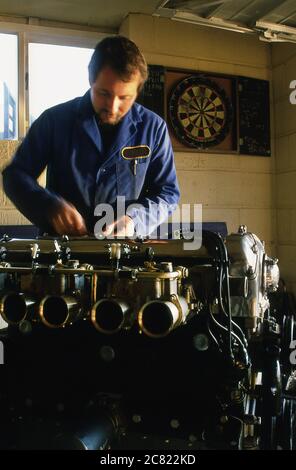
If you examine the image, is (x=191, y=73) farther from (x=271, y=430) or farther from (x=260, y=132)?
(x=271, y=430)

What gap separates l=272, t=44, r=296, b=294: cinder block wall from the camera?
397 cm

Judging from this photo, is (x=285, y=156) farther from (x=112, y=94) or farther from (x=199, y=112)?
(x=112, y=94)

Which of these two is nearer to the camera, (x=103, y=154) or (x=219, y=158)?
(x=103, y=154)

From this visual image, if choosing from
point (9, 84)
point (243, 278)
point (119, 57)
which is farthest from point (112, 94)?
point (9, 84)

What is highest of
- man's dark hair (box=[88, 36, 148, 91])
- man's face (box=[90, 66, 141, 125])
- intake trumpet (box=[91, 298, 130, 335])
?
man's dark hair (box=[88, 36, 148, 91])

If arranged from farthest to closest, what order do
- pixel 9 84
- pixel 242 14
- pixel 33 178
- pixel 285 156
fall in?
1. pixel 285 156
2. pixel 9 84
3. pixel 242 14
4. pixel 33 178

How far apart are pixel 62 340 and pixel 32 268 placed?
17 centimetres

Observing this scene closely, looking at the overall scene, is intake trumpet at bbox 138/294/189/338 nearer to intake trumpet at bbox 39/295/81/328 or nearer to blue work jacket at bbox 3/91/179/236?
intake trumpet at bbox 39/295/81/328

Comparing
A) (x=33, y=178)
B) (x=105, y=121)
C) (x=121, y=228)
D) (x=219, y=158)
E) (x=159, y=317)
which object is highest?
(x=219, y=158)

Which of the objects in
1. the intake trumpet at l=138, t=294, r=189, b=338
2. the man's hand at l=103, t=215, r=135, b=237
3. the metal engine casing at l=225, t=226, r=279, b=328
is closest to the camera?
the intake trumpet at l=138, t=294, r=189, b=338

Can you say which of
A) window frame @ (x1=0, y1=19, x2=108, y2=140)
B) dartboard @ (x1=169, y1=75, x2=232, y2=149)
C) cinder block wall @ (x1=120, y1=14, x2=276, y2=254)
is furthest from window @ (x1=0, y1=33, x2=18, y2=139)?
dartboard @ (x1=169, y1=75, x2=232, y2=149)

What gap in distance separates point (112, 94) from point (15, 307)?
0.76 meters

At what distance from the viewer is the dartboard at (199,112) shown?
386 cm

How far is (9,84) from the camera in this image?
3.60m
